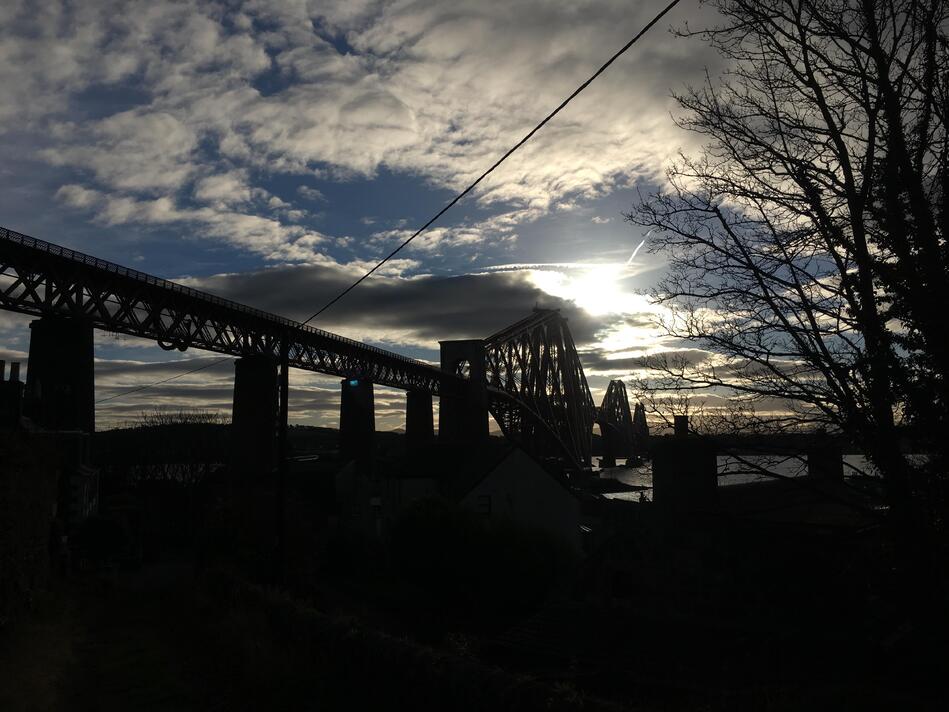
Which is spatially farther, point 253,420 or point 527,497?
point 253,420

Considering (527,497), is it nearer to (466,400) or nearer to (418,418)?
(418,418)

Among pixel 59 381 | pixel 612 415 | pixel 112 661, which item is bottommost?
pixel 112 661

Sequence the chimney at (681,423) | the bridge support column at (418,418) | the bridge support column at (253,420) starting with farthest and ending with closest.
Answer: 1. the bridge support column at (418,418)
2. the bridge support column at (253,420)
3. the chimney at (681,423)

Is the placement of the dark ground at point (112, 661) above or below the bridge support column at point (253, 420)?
below

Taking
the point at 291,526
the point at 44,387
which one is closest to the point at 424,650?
the point at 291,526

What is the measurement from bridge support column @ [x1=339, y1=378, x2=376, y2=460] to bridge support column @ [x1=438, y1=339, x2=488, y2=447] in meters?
31.6

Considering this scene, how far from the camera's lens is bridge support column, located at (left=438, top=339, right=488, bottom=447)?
101688mm

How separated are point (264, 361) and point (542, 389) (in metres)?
82.2

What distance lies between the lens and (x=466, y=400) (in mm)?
103812

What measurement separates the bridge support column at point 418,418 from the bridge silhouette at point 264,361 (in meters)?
0.15

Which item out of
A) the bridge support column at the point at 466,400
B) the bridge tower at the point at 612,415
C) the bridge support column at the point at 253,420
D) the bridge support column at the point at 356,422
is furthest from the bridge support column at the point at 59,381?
the bridge tower at the point at 612,415

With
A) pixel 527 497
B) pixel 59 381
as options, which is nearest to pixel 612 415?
pixel 527 497

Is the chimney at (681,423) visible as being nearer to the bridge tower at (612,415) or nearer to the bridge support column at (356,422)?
the bridge support column at (356,422)

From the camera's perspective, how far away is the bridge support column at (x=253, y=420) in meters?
48.7
